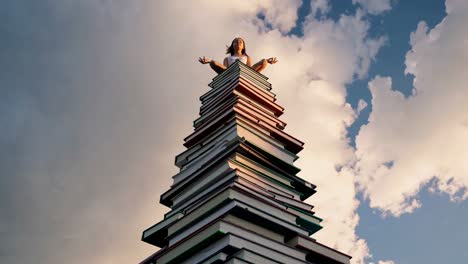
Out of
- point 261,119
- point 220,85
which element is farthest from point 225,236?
point 220,85

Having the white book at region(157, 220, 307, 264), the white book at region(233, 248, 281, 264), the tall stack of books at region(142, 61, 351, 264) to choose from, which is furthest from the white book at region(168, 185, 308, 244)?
the white book at region(233, 248, 281, 264)

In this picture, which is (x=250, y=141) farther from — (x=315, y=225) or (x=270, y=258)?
(x=270, y=258)

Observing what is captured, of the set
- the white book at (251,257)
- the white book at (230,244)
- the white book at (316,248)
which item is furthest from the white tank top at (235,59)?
the white book at (251,257)

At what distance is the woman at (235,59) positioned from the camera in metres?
36.4

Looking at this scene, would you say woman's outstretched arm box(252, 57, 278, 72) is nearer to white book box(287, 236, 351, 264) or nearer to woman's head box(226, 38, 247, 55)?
woman's head box(226, 38, 247, 55)

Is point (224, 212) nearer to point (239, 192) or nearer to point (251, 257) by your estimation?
point (239, 192)

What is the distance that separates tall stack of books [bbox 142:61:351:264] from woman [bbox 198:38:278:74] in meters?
1.70

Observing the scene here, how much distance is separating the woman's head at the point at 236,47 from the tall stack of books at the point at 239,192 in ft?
9.27

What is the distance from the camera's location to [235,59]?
36375 millimetres

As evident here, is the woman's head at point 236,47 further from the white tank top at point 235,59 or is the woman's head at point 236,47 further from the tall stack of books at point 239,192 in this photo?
the tall stack of books at point 239,192

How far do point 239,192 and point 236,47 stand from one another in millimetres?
16954

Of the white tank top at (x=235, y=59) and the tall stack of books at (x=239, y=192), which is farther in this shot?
the white tank top at (x=235, y=59)

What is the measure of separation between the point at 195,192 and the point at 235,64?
11.6 meters

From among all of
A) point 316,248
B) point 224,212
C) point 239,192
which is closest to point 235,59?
point 239,192
